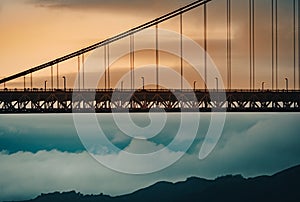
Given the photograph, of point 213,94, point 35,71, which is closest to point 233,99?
point 213,94

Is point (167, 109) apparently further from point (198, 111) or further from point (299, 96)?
point (299, 96)

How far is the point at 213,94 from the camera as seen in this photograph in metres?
119

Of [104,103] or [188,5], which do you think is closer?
[104,103]

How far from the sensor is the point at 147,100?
118 metres

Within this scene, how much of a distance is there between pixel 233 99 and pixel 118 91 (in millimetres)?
12366

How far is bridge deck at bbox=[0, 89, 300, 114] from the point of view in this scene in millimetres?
114500

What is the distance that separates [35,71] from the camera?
388 feet

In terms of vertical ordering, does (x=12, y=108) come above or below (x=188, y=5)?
below

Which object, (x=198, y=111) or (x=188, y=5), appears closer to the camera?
(x=198, y=111)

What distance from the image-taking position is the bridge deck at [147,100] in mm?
114500

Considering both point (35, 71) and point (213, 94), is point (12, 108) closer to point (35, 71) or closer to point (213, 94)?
point (35, 71)

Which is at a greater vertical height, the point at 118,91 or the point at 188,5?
the point at 188,5

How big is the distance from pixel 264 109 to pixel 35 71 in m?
24.3

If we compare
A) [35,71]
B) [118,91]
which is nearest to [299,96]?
[118,91]
